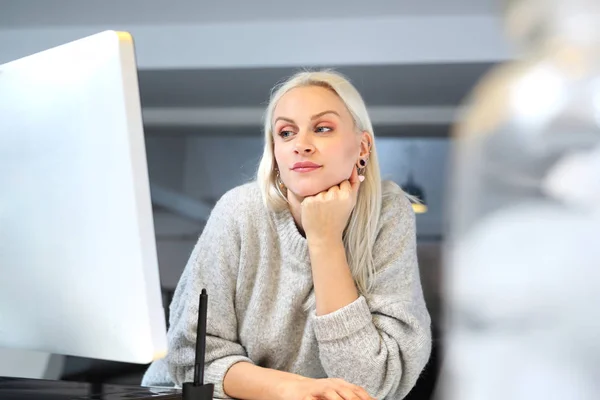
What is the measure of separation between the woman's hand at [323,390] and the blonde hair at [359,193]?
0.25 meters

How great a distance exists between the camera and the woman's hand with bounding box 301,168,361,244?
3.76 ft

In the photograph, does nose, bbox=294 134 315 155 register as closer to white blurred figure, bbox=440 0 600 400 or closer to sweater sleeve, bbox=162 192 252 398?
sweater sleeve, bbox=162 192 252 398

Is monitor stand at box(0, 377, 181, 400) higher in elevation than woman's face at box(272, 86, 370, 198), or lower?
lower

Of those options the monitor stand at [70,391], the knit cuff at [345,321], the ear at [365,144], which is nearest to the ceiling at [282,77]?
the ear at [365,144]

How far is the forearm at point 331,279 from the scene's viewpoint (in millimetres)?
1090

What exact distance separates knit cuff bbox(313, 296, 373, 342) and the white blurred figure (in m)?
0.24

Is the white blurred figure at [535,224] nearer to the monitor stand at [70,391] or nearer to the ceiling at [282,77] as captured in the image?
the monitor stand at [70,391]

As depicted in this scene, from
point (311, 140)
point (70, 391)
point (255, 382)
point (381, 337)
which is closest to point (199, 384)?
point (70, 391)

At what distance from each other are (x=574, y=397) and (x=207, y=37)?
124 inches

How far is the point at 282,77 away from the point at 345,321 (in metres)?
2.50

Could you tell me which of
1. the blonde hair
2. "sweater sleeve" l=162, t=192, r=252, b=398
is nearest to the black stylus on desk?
"sweater sleeve" l=162, t=192, r=252, b=398

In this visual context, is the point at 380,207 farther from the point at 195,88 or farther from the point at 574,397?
the point at 195,88

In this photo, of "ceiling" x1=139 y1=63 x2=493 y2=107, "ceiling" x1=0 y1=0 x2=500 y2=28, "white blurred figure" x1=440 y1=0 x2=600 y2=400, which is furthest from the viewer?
"ceiling" x1=139 y1=63 x2=493 y2=107

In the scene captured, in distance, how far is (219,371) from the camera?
107cm
